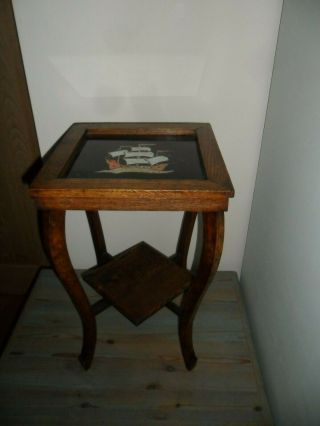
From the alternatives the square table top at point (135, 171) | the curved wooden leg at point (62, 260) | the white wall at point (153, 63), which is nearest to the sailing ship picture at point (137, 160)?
the square table top at point (135, 171)

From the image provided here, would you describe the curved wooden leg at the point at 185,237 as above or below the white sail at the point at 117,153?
below

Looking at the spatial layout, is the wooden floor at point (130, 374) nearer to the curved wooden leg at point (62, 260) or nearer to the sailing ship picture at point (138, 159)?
the curved wooden leg at point (62, 260)

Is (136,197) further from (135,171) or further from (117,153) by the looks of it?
(117,153)

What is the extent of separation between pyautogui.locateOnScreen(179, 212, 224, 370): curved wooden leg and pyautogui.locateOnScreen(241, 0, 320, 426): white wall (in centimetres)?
25

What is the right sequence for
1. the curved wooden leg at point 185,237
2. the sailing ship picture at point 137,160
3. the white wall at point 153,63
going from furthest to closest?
the curved wooden leg at point 185,237 → the white wall at point 153,63 → the sailing ship picture at point 137,160

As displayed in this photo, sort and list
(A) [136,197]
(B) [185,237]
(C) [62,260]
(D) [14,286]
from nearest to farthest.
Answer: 1. (A) [136,197]
2. (C) [62,260]
3. (B) [185,237]
4. (D) [14,286]

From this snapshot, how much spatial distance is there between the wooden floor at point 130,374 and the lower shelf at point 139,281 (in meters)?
0.33

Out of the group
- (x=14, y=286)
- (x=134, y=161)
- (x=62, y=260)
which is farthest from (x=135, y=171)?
(x=14, y=286)

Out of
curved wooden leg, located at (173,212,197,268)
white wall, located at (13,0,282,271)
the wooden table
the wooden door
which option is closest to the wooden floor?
the wooden table

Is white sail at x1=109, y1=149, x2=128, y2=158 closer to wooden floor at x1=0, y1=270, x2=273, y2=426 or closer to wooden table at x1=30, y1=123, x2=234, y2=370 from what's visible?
wooden table at x1=30, y1=123, x2=234, y2=370

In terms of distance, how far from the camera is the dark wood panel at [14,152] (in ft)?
4.02

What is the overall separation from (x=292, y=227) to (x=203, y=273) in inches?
12.6

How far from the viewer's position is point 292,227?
1.03 meters

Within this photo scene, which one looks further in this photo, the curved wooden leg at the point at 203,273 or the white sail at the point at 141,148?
the white sail at the point at 141,148
